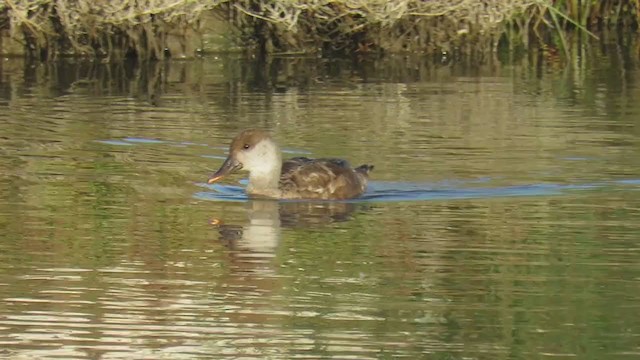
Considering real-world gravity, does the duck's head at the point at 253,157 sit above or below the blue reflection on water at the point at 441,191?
above

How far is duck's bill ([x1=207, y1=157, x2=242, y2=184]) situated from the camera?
1163 centimetres

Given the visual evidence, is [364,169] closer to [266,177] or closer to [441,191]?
[441,191]

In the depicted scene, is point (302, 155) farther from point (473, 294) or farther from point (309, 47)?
point (309, 47)

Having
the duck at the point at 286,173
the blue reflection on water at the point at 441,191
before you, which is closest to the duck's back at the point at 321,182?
the duck at the point at 286,173

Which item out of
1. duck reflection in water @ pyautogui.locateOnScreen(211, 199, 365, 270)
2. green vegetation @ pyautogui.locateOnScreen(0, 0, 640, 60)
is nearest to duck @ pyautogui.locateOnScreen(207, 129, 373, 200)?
duck reflection in water @ pyautogui.locateOnScreen(211, 199, 365, 270)

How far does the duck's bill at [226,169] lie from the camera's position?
11632 millimetres

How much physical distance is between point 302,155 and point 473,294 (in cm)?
543

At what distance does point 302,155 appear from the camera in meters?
13.4

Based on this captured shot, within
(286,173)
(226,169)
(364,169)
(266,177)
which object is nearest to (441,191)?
(364,169)

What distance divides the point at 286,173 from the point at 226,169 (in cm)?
44

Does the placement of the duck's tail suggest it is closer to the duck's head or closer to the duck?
the duck

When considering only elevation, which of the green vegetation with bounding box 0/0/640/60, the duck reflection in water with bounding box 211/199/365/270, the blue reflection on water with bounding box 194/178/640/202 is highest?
the green vegetation with bounding box 0/0/640/60

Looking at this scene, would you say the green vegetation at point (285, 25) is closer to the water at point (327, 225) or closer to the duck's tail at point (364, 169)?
the water at point (327, 225)

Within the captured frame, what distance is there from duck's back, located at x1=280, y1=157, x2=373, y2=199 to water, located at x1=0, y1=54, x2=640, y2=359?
14cm
